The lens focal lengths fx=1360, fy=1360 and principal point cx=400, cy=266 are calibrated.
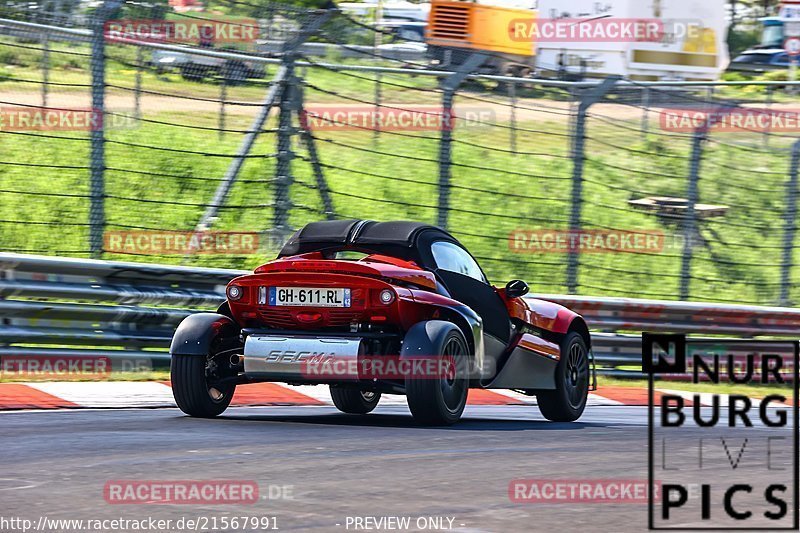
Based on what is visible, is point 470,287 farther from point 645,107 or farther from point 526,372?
point 645,107

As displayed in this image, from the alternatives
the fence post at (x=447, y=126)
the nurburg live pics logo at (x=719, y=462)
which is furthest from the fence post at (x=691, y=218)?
the nurburg live pics logo at (x=719, y=462)

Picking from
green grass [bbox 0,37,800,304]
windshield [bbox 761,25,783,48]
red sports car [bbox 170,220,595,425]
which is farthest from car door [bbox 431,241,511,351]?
windshield [bbox 761,25,783,48]

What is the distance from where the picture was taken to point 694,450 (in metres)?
7.33

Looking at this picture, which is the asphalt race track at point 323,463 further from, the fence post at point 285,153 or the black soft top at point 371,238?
the fence post at point 285,153

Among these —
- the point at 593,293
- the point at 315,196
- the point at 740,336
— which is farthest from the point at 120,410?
the point at 593,293

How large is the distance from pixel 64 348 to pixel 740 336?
7187 millimetres

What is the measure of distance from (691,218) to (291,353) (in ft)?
24.5

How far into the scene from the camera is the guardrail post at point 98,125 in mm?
10742

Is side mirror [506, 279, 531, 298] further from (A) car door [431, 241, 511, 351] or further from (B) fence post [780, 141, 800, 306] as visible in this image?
(B) fence post [780, 141, 800, 306]

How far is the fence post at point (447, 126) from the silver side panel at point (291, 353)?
16.0 ft

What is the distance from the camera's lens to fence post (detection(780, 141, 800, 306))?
1478 cm

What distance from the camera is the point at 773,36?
136ft

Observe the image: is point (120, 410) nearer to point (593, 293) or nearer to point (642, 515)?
point (642, 515)

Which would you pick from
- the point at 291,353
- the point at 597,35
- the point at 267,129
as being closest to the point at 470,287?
the point at 291,353
